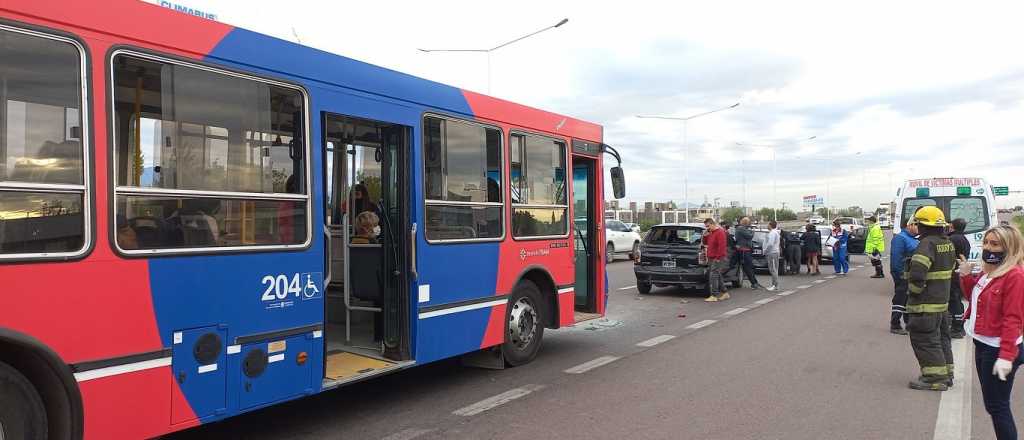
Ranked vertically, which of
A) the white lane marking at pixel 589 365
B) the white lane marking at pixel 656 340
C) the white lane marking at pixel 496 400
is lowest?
the white lane marking at pixel 656 340

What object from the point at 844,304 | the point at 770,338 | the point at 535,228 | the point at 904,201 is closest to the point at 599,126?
the point at 535,228

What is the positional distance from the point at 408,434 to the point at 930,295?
198 inches

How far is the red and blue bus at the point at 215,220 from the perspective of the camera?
3410 mm

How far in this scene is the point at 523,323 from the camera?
734cm

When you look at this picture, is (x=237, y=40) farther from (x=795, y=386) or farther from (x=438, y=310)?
(x=795, y=386)

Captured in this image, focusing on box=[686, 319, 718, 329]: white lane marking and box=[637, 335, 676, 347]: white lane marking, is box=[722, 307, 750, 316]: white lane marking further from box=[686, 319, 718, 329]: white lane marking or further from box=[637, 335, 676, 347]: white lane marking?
box=[637, 335, 676, 347]: white lane marking

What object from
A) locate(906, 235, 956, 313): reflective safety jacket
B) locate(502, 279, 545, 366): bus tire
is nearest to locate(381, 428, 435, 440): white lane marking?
locate(502, 279, 545, 366): bus tire

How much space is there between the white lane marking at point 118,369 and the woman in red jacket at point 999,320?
16.5 ft

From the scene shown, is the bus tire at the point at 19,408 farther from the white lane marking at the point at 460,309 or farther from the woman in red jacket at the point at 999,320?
the woman in red jacket at the point at 999,320

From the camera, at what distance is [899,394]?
638cm

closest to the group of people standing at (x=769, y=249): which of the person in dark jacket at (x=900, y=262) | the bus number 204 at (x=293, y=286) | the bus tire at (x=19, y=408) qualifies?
the person in dark jacket at (x=900, y=262)

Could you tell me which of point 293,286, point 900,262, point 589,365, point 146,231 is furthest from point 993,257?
point 900,262

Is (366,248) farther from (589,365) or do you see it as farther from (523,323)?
(589,365)

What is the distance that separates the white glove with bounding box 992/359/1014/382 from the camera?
408 centimetres
